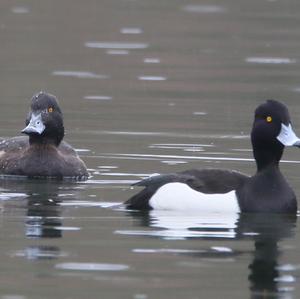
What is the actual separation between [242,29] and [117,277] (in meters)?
21.3

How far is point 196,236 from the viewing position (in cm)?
1152

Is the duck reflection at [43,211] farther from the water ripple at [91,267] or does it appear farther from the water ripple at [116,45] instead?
the water ripple at [116,45]

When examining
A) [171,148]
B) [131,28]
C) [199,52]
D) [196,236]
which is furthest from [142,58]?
[196,236]

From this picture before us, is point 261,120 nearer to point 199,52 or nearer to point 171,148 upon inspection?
point 171,148

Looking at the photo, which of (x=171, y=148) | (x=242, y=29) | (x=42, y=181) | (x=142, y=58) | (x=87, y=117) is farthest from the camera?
(x=242, y=29)

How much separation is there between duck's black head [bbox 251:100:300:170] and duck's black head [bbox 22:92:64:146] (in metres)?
3.16

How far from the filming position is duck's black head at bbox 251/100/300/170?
511 inches

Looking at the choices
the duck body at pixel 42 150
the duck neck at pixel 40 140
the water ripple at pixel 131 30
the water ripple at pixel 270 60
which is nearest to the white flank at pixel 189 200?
the duck body at pixel 42 150

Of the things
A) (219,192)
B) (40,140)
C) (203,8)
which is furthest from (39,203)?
(203,8)

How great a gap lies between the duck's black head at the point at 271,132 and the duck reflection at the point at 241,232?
25.8 inches

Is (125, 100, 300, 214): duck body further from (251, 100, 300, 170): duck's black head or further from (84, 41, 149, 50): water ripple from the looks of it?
(84, 41, 149, 50): water ripple

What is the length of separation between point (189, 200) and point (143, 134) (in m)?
4.29

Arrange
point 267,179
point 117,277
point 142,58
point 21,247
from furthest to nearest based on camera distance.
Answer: point 142,58, point 267,179, point 21,247, point 117,277

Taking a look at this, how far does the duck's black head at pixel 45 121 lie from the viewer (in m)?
15.5
